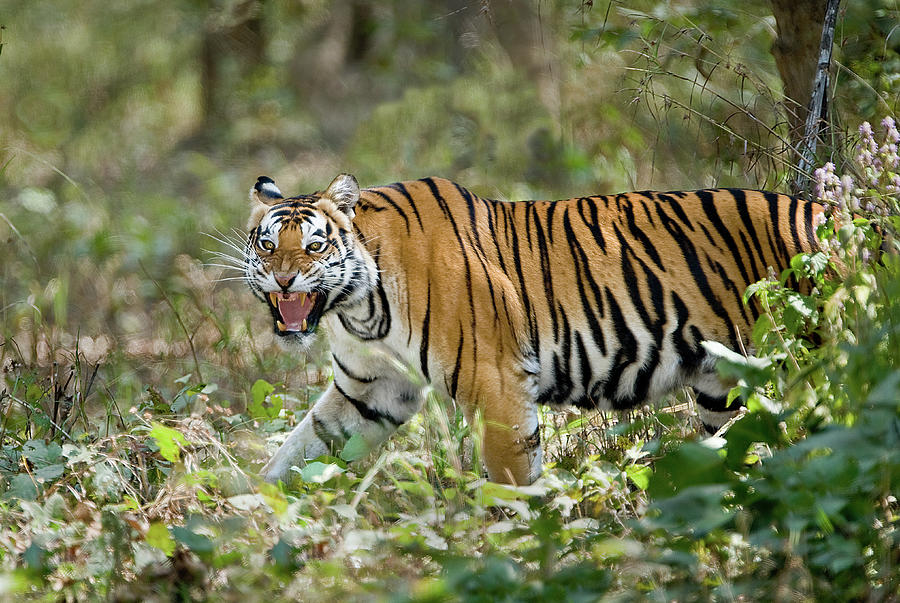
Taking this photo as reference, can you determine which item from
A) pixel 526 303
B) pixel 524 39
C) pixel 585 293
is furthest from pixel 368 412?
pixel 524 39

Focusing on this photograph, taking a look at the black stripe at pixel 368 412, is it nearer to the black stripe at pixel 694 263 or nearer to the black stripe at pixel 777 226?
the black stripe at pixel 694 263

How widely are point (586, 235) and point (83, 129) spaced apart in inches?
347

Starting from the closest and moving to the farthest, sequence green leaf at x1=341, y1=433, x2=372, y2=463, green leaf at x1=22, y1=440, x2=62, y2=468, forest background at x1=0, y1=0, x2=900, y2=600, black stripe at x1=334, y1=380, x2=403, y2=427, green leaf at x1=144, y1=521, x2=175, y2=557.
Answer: forest background at x1=0, y1=0, x2=900, y2=600 → green leaf at x1=144, y1=521, x2=175, y2=557 → green leaf at x1=341, y1=433, x2=372, y2=463 → green leaf at x1=22, y1=440, x2=62, y2=468 → black stripe at x1=334, y1=380, x2=403, y2=427

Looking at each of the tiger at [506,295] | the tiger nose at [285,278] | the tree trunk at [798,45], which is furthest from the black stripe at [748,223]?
the tiger nose at [285,278]

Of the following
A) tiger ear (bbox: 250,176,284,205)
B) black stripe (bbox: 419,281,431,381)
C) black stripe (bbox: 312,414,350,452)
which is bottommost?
black stripe (bbox: 312,414,350,452)

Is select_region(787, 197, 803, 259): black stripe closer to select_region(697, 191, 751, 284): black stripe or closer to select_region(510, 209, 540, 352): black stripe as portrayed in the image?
select_region(697, 191, 751, 284): black stripe

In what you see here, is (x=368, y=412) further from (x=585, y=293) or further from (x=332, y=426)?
(x=585, y=293)

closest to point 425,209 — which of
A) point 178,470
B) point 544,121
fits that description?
point 178,470

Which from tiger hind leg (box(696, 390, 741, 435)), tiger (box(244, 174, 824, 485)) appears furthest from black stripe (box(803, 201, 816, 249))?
tiger hind leg (box(696, 390, 741, 435))

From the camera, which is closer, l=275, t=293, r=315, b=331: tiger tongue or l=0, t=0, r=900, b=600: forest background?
l=0, t=0, r=900, b=600: forest background

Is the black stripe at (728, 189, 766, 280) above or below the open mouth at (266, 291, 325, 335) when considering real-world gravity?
above

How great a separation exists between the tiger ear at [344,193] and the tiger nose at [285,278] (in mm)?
383

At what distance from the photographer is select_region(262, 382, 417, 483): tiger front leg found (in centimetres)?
425

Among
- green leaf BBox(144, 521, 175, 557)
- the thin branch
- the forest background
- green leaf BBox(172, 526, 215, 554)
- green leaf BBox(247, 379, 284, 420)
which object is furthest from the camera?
green leaf BBox(247, 379, 284, 420)
